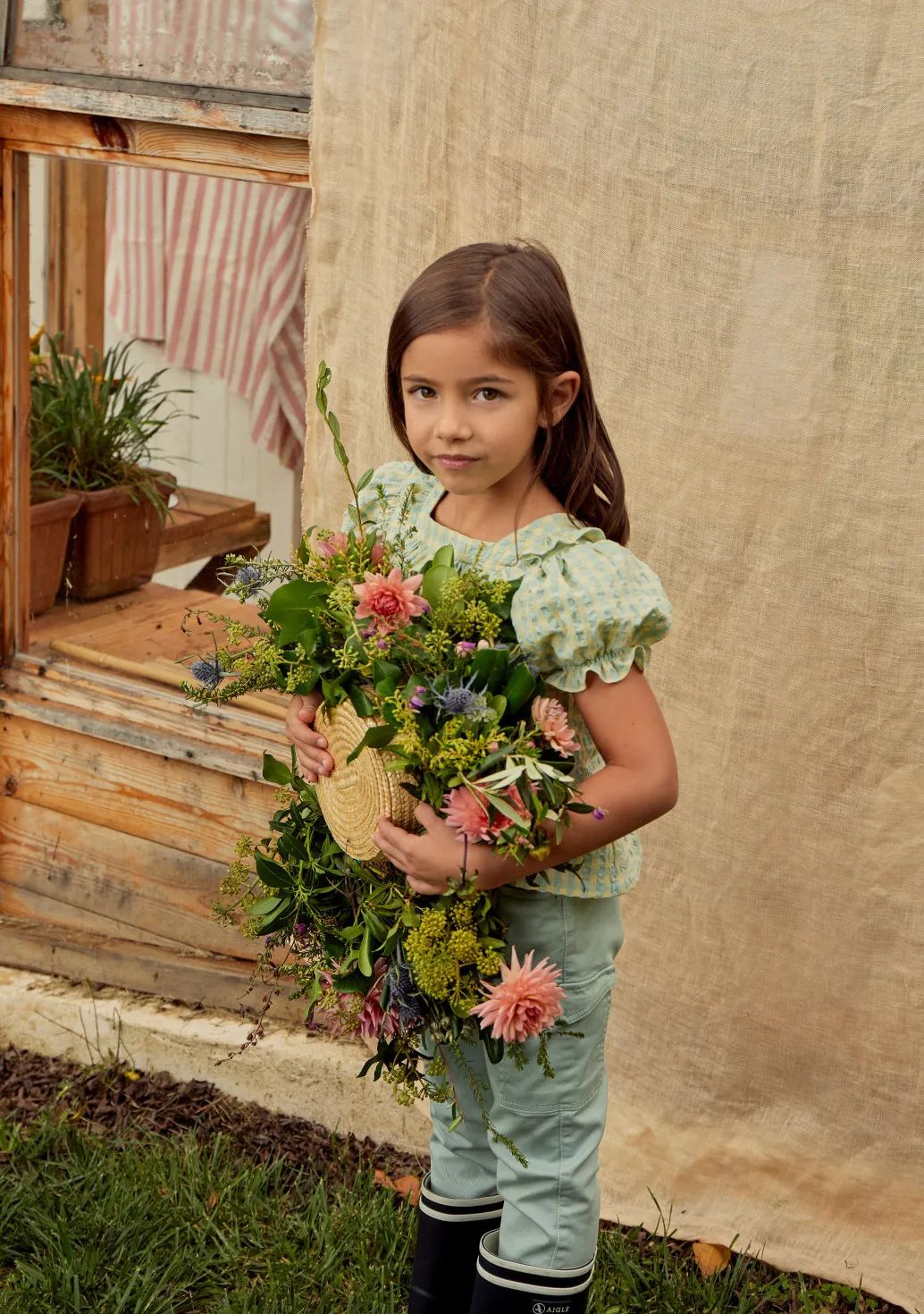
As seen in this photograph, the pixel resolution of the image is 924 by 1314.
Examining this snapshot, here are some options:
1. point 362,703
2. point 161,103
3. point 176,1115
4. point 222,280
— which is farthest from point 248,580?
point 222,280

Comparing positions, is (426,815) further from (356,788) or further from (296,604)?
(296,604)

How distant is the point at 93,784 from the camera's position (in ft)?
11.2

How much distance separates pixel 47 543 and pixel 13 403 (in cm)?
39

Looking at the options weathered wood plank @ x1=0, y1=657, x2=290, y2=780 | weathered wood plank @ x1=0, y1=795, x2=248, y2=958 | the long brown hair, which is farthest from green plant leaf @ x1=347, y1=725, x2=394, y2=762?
weathered wood plank @ x1=0, y1=795, x2=248, y2=958

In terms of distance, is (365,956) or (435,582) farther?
(365,956)

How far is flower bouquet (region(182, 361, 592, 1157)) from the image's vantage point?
66.3 inches

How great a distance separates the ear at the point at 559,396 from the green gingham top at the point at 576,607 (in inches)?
4.7

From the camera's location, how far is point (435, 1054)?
1911mm

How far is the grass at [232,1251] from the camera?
102 inches

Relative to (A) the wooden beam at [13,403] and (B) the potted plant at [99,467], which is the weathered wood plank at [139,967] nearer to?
(A) the wooden beam at [13,403]

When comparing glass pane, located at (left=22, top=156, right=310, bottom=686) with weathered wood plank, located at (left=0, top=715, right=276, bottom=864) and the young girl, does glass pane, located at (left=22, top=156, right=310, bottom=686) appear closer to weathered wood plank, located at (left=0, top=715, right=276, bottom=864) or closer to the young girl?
weathered wood plank, located at (left=0, top=715, right=276, bottom=864)

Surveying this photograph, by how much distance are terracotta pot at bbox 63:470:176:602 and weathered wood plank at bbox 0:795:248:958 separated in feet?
1.87

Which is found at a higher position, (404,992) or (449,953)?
(449,953)

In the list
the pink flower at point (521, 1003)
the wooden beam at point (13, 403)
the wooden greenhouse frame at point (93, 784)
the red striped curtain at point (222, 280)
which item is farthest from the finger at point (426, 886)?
the red striped curtain at point (222, 280)
